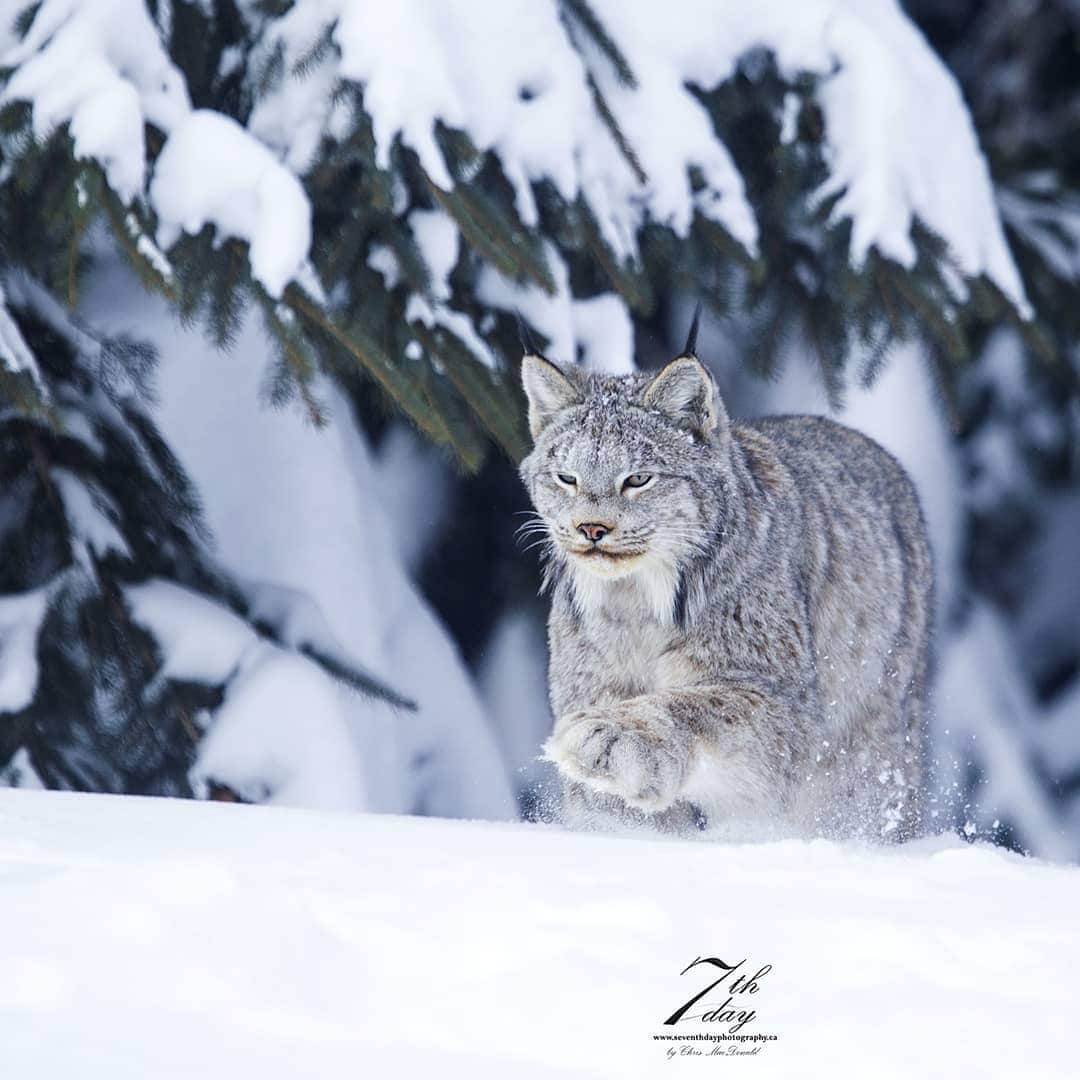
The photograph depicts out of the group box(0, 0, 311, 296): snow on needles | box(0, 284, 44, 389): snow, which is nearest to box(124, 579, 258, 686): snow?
box(0, 284, 44, 389): snow

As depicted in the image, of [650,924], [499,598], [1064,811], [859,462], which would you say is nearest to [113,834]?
[650,924]

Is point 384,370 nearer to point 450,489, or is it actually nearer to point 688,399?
point 688,399

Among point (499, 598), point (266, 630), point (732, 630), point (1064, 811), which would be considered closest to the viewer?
point (732, 630)

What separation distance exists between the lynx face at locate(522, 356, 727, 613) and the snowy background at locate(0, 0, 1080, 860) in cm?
27

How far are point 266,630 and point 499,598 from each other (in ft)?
3.74

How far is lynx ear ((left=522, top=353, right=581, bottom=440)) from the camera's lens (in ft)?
11.6

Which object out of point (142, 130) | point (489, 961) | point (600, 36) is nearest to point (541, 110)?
point (600, 36)

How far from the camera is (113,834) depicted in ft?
7.77

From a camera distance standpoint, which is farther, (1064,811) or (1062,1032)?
(1064,811)

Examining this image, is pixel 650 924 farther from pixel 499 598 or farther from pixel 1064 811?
pixel 1064 811

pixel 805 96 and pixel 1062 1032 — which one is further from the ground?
pixel 805 96

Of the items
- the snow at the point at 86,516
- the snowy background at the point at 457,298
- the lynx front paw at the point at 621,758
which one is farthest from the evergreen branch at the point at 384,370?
the snow at the point at 86,516

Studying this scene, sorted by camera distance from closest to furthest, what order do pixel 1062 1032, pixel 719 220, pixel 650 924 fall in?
pixel 1062 1032
pixel 650 924
pixel 719 220

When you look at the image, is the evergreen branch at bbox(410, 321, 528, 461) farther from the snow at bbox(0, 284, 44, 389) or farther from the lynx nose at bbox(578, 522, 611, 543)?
the snow at bbox(0, 284, 44, 389)
